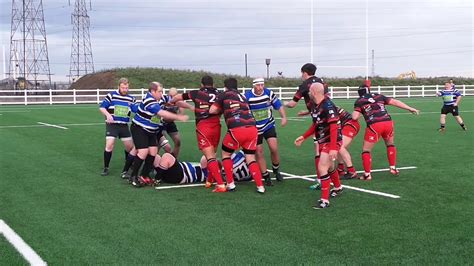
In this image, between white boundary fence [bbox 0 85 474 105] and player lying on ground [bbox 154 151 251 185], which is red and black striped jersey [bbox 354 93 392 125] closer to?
player lying on ground [bbox 154 151 251 185]

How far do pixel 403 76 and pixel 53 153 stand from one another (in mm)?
78384

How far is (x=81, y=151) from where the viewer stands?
1466 cm

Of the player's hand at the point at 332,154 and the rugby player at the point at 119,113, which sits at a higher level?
the rugby player at the point at 119,113

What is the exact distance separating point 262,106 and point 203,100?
1.14m

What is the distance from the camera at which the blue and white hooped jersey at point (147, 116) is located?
9625 millimetres

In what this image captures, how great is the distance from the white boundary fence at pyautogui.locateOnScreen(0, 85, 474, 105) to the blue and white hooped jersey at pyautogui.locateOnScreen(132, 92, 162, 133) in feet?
92.8

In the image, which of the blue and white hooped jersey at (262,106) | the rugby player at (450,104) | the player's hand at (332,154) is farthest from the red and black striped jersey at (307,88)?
the rugby player at (450,104)

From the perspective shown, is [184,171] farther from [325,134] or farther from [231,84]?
[325,134]

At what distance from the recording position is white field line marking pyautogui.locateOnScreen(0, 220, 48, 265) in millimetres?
5570

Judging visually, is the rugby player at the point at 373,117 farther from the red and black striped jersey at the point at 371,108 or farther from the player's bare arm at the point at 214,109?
the player's bare arm at the point at 214,109

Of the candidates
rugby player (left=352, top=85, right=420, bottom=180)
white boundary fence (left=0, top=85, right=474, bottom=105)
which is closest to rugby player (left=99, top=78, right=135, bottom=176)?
rugby player (left=352, top=85, right=420, bottom=180)

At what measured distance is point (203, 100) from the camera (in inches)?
369

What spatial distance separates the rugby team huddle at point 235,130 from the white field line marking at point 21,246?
305cm

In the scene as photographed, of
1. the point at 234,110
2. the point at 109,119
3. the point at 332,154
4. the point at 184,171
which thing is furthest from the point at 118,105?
the point at 332,154
